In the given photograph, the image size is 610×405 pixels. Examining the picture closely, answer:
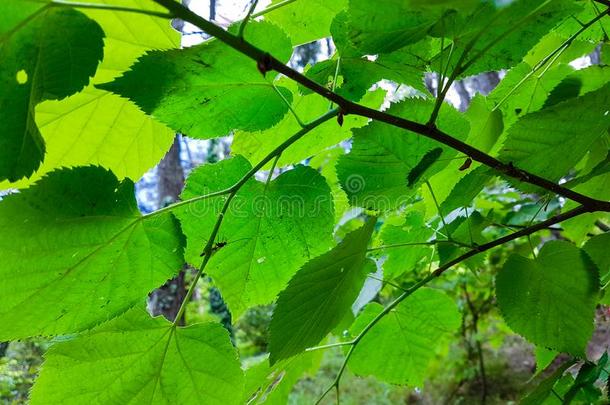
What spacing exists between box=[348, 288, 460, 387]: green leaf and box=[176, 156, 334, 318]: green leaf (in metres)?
0.23

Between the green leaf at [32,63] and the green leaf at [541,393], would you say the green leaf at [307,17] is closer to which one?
the green leaf at [32,63]

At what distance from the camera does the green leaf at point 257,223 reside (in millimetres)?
414

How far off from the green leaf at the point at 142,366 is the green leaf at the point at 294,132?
199 mm

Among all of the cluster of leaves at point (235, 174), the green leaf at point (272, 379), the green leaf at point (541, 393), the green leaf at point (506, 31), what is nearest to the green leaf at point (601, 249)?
the cluster of leaves at point (235, 174)

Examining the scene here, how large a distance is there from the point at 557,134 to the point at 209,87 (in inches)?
11.1

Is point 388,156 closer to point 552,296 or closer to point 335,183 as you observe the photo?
point 552,296

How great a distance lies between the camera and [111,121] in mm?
434

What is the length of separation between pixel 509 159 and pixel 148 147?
1.11 ft

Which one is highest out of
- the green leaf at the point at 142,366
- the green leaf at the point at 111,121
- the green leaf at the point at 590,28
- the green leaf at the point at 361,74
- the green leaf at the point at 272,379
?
the green leaf at the point at 111,121

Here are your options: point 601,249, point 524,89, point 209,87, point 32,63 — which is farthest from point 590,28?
point 32,63

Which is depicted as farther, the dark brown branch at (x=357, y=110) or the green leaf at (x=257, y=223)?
the green leaf at (x=257, y=223)

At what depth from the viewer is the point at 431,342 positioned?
2.06 ft

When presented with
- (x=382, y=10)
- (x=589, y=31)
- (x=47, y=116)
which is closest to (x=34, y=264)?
(x=47, y=116)

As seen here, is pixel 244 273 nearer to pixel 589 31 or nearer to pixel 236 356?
pixel 236 356
